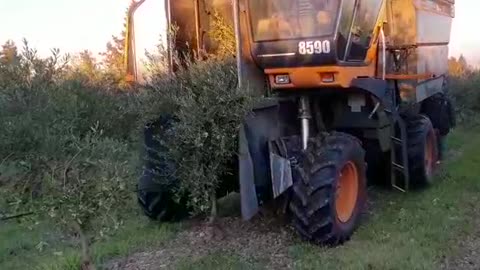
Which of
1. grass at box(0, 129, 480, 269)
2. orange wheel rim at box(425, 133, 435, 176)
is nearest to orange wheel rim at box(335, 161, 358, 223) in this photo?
grass at box(0, 129, 480, 269)

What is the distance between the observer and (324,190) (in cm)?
597

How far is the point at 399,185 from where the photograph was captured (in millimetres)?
8711

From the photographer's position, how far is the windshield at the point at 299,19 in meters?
6.34

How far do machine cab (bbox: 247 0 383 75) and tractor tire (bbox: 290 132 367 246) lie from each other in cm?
86

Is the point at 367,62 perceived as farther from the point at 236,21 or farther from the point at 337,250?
the point at 337,250

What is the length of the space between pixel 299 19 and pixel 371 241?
2.35 m

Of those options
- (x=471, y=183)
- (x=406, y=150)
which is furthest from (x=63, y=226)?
(x=471, y=183)

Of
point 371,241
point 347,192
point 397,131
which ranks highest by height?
point 397,131

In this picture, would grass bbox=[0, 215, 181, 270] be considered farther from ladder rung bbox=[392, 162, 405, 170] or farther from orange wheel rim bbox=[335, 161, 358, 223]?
ladder rung bbox=[392, 162, 405, 170]

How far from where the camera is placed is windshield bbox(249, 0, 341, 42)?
6344mm

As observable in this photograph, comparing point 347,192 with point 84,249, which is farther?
point 347,192

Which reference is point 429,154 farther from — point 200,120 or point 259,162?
point 200,120

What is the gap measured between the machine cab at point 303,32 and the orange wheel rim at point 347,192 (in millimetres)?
1141

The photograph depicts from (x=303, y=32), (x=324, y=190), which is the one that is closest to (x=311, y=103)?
(x=303, y=32)
